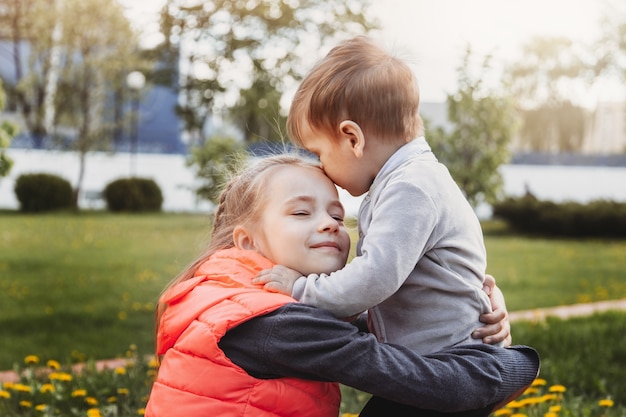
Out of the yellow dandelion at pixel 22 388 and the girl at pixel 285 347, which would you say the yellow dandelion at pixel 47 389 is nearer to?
the yellow dandelion at pixel 22 388

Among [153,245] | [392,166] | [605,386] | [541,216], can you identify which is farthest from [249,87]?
[392,166]

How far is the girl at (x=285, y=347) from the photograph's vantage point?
1.78 m

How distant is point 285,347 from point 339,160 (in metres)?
0.49

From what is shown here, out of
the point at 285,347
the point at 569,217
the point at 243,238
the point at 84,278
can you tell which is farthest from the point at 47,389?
the point at 569,217

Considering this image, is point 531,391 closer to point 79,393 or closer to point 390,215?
point 79,393

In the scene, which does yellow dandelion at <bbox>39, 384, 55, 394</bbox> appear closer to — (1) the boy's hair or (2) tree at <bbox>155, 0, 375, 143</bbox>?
(1) the boy's hair

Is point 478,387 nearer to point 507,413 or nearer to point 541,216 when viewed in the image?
point 507,413

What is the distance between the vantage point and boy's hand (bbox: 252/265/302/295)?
6.22 feet

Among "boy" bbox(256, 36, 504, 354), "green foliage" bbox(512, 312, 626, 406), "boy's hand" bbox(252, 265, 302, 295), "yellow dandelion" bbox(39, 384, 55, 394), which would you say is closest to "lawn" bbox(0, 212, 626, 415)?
"green foliage" bbox(512, 312, 626, 406)

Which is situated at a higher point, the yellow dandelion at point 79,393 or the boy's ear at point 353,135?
the boy's ear at point 353,135

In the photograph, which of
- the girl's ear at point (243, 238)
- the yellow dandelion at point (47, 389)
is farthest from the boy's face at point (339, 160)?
the yellow dandelion at point (47, 389)

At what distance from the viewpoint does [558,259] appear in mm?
14383

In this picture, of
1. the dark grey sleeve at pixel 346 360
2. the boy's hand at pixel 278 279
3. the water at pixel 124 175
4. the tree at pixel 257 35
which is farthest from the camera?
the water at pixel 124 175

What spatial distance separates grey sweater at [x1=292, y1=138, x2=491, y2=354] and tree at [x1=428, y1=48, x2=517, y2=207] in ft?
→ 21.4
